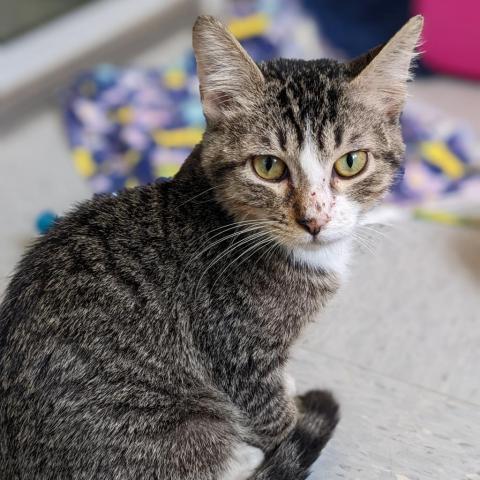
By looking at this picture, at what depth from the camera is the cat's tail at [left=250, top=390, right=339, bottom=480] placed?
1082mm

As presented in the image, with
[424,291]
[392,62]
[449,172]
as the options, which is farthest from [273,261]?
[449,172]

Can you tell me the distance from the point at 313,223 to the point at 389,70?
0.81ft

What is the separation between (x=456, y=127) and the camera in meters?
2.19

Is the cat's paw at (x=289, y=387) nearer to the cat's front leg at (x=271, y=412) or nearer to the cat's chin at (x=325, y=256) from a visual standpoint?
the cat's front leg at (x=271, y=412)

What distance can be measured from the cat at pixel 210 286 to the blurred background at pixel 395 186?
0.17 metres

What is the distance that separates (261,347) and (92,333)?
24 cm

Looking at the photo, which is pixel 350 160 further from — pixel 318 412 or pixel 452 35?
pixel 452 35

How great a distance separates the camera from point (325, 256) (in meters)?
1.16

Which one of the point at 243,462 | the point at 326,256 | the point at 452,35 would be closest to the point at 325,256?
the point at 326,256

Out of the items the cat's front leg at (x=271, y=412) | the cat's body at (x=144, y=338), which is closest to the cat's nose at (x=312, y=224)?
the cat's body at (x=144, y=338)

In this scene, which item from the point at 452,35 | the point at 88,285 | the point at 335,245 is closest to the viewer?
the point at 88,285

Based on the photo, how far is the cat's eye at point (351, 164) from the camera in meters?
1.06

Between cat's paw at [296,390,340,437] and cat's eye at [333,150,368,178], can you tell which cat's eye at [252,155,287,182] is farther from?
cat's paw at [296,390,340,437]

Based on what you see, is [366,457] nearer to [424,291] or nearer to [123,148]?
[424,291]
